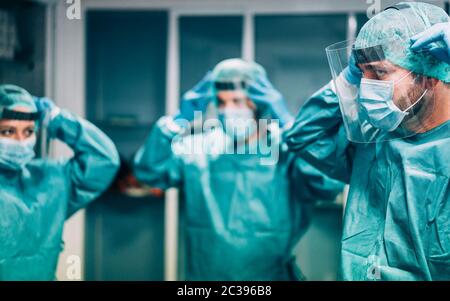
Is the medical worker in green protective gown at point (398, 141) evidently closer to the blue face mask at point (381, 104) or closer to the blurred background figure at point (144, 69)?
the blue face mask at point (381, 104)

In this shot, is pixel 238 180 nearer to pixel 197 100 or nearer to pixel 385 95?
pixel 197 100

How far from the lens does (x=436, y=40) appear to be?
1092 mm

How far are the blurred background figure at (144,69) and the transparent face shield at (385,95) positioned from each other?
0.44 metres

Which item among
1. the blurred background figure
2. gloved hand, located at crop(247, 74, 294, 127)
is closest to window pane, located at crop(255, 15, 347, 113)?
the blurred background figure

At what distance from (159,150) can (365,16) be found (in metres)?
0.76

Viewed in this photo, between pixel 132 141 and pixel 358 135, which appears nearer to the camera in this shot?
pixel 358 135

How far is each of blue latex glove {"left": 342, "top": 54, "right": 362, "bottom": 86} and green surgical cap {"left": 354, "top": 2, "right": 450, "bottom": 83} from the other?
54 millimetres

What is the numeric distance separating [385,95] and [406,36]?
0.42 ft

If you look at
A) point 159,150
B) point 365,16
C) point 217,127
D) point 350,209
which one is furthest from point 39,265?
point 365,16

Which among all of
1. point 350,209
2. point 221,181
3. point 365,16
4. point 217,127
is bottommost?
point 350,209

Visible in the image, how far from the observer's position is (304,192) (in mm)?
1692

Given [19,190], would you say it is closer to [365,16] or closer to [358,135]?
[358,135]

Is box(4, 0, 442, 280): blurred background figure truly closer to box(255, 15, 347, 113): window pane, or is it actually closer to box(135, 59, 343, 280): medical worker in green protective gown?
box(255, 15, 347, 113): window pane

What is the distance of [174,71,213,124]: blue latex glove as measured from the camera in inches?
69.2
